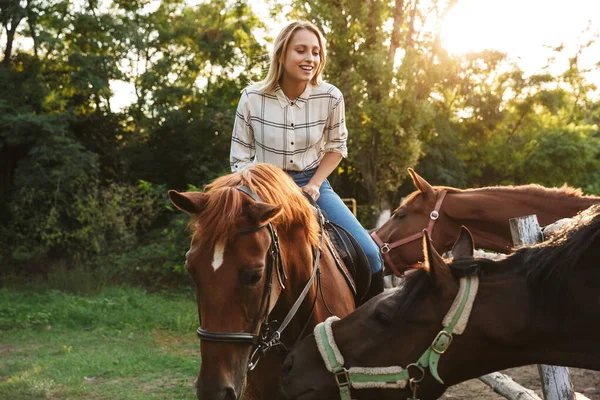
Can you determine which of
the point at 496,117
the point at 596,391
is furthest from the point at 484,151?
the point at 596,391

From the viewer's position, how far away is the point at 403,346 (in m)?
2.14

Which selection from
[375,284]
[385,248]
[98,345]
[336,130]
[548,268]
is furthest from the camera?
[98,345]

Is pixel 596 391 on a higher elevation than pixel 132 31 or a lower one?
lower

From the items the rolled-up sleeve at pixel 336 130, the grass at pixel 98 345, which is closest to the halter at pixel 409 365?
the rolled-up sleeve at pixel 336 130

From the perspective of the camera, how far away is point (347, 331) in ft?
7.45

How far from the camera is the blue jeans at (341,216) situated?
11.5 ft

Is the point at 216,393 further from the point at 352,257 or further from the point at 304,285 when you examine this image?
the point at 352,257

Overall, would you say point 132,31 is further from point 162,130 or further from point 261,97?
point 261,97

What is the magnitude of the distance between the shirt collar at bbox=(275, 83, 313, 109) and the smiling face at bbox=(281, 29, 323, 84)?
96 millimetres

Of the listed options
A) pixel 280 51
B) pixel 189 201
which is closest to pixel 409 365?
pixel 189 201

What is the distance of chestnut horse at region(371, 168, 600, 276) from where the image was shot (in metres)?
4.54

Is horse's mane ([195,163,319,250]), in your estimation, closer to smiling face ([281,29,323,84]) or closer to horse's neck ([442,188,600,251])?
smiling face ([281,29,323,84])

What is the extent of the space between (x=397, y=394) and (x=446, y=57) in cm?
1697

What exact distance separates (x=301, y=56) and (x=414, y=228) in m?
2.46
